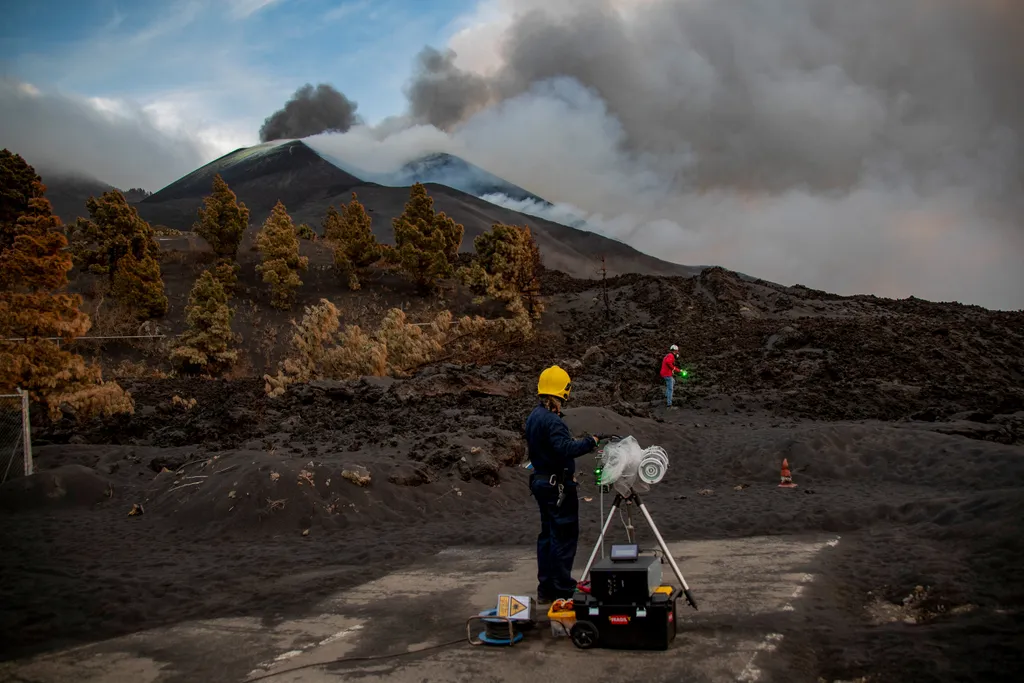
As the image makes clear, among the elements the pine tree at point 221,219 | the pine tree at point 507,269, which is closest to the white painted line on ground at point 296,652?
the pine tree at point 507,269

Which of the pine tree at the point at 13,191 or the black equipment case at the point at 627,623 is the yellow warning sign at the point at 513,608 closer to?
the black equipment case at the point at 627,623

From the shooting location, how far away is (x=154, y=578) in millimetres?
8969

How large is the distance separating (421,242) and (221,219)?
1287 centimetres

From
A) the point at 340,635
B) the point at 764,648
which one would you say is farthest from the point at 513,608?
the point at 764,648

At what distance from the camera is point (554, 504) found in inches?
262

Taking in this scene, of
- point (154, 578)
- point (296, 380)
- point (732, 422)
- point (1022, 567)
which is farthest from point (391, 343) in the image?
point (1022, 567)

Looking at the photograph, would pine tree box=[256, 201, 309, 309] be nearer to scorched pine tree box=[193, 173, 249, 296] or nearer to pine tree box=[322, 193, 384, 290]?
scorched pine tree box=[193, 173, 249, 296]

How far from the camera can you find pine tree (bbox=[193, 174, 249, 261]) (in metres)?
48.1

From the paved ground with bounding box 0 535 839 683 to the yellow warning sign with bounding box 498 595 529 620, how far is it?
0.22m

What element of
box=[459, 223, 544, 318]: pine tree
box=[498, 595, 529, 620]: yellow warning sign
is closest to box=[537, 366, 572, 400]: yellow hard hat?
box=[498, 595, 529, 620]: yellow warning sign

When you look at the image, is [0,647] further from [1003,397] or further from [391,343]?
[391,343]

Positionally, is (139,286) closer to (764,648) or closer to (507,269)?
(507,269)

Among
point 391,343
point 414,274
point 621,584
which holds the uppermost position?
point 414,274

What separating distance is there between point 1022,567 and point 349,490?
940 cm
